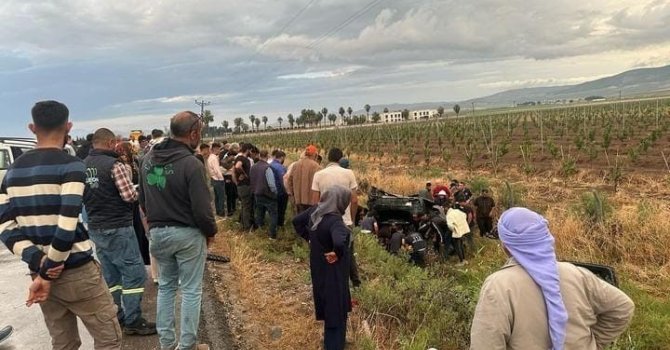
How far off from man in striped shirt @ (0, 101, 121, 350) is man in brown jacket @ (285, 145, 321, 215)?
181 inches

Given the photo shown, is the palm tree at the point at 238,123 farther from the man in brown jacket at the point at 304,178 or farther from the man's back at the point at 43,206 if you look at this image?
the man's back at the point at 43,206

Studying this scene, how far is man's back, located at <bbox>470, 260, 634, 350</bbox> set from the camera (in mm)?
2197

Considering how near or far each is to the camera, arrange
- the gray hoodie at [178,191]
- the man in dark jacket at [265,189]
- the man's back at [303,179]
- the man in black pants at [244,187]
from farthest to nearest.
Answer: the man in black pants at [244,187], the man in dark jacket at [265,189], the man's back at [303,179], the gray hoodie at [178,191]

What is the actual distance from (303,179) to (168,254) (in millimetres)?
4029

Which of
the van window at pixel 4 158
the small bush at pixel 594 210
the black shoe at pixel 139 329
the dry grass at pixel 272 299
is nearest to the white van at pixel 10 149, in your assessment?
the van window at pixel 4 158

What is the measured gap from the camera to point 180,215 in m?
3.71

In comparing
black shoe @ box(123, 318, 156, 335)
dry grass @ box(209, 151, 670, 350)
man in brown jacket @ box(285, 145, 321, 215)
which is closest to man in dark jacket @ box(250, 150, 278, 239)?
dry grass @ box(209, 151, 670, 350)

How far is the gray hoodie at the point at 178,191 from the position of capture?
12.1ft

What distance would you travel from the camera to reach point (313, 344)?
177 inches

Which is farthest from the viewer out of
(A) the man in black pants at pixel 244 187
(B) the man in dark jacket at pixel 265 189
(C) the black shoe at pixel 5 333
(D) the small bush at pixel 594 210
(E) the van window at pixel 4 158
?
(E) the van window at pixel 4 158

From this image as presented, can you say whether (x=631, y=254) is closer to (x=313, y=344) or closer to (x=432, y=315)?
(x=432, y=315)

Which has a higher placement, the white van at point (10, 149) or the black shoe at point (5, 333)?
the white van at point (10, 149)

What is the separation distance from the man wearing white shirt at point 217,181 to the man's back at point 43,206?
24.1 ft

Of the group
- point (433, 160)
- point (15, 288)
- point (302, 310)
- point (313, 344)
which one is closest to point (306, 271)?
point (302, 310)
